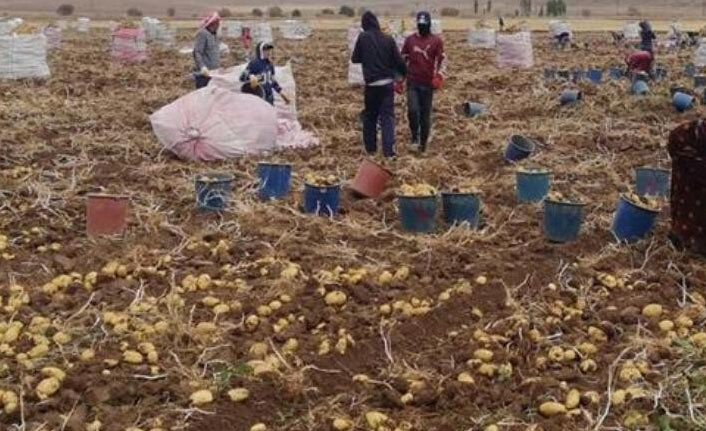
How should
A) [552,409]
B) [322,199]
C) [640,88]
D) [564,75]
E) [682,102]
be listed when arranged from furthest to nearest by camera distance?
[564,75] → [640,88] → [682,102] → [322,199] → [552,409]

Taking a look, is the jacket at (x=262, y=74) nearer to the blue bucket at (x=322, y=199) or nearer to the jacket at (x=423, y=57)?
the jacket at (x=423, y=57)

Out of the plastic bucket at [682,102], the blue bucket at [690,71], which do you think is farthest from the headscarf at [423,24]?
the blue bucket at [690,71]

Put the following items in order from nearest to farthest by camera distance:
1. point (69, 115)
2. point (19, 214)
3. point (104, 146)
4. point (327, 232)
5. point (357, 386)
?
point (357, 386) < point (327, 232) < point (19, 214) < point (104, 146) < point (69, 115)

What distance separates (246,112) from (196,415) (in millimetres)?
5618

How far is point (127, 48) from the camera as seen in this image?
21.3m

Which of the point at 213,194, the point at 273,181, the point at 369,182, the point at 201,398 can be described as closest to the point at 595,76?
the point at 369,182

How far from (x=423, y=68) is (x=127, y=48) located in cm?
1276

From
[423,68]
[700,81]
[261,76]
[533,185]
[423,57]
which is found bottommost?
[700,81]

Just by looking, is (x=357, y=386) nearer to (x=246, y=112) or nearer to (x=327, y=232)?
(x=327, y=232)

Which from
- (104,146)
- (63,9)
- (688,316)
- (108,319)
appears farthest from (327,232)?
(63,9)

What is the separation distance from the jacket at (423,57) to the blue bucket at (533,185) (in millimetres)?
2490

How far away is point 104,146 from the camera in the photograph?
1027cm

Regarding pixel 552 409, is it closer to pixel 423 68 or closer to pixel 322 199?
pixel 322 199

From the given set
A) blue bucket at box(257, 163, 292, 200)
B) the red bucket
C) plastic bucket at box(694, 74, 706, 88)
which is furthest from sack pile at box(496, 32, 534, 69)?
the red bucket
